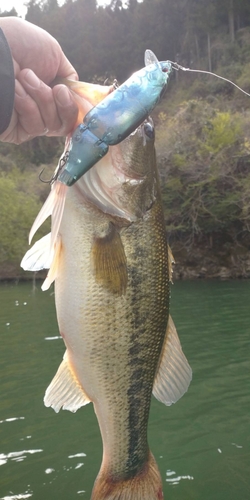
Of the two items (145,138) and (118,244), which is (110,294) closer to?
(118,244)

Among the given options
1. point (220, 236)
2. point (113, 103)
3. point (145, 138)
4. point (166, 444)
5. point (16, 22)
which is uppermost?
point (16, 22)

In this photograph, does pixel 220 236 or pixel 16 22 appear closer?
pixel 16 22

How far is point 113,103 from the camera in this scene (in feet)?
6.36

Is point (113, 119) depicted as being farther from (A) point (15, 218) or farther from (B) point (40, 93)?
(A) point (15, 218)

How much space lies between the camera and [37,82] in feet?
7.52

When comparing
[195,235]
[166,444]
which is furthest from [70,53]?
[166,444]

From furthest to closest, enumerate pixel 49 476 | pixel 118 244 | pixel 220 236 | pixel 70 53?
pixel 70 53 < pixel 220 236 < pixel 49 476 < pixel 118 244

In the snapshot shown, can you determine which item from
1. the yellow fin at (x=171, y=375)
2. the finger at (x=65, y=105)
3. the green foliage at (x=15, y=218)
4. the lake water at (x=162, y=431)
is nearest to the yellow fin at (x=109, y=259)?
the yellow fin at (x=171, y=375)

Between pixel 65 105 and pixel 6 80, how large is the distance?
0.88ft

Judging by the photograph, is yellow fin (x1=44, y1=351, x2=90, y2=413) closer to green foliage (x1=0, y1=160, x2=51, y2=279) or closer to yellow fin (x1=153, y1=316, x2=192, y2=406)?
yellow fin (x1=153, y1=316, x2=192, y2=406)

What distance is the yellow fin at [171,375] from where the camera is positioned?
2.37 m

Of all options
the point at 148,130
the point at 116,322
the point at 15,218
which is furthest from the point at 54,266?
the point at 15,218

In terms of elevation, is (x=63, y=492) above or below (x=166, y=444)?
above

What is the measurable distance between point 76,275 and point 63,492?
328cm
